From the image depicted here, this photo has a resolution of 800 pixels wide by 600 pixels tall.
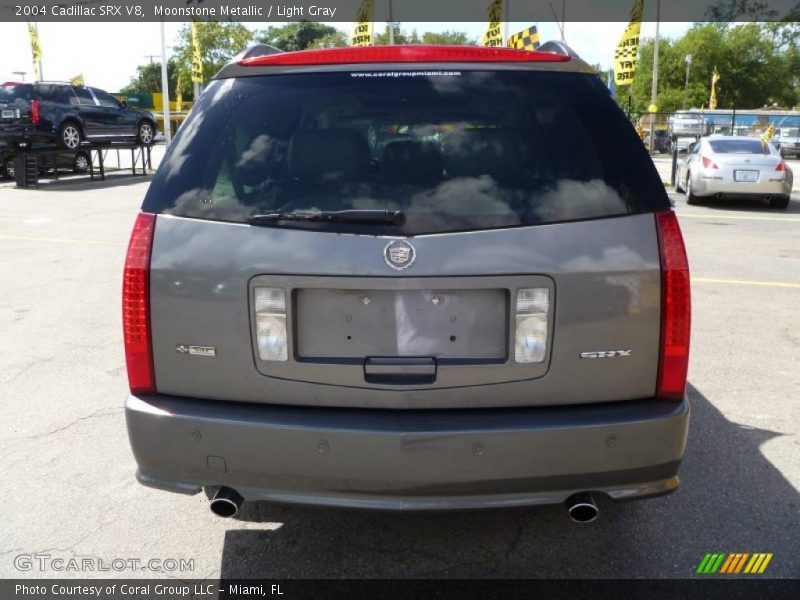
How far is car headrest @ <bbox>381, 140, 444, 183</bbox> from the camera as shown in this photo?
8.21 feet

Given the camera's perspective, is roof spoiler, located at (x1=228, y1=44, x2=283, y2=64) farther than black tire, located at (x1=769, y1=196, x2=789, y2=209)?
No

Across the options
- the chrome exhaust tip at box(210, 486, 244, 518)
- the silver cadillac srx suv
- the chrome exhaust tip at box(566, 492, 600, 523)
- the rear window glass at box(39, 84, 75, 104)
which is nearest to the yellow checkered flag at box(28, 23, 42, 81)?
the rear window glass at box(39, 84, 75, 104)

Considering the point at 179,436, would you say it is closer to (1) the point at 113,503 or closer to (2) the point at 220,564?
(2) the point at 220,564

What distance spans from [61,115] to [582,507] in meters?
20.9

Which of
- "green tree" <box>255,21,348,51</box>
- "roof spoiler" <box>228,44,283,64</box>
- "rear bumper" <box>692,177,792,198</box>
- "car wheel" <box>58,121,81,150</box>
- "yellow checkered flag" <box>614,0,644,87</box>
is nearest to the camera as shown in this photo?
"roof spoiler" <box>228,44,283,64</box>

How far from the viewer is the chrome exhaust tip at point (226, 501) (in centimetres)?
256

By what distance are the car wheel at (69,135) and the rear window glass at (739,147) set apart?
1619cm

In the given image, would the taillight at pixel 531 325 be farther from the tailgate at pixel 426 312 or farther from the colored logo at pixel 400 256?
the colored logo at pixel 400 256

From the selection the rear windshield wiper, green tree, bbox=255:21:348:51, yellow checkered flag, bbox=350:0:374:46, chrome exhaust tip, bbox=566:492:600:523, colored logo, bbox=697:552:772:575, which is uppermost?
green tree, bbox=255:21:348:51

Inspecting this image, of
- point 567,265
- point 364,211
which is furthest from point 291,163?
point 567,265

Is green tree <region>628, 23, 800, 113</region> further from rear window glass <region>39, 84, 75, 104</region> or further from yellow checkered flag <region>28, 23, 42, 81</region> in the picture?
rear window glass <region>39, 84, 75, 104</region>

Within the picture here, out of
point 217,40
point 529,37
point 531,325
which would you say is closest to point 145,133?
point 529,37

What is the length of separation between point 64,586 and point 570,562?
1940mm

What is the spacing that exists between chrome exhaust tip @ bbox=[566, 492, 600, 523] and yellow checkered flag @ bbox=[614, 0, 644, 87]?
24664 millimetres
